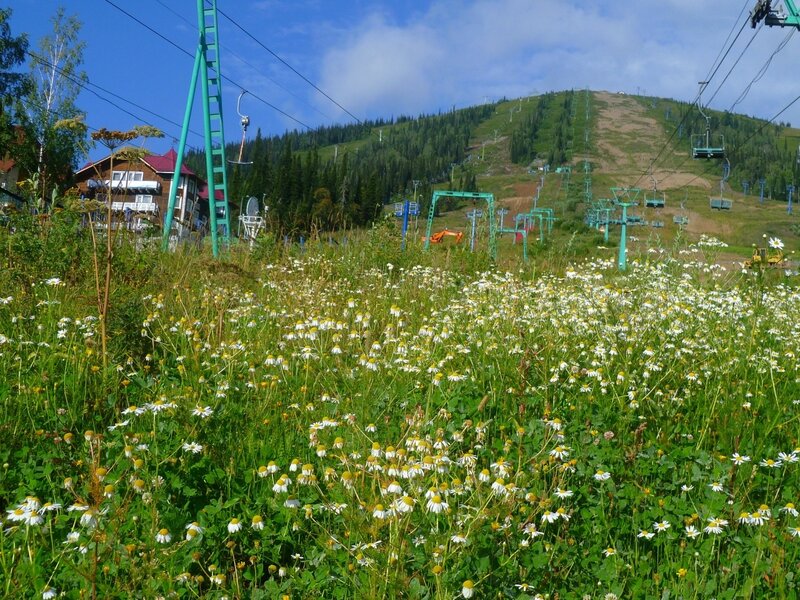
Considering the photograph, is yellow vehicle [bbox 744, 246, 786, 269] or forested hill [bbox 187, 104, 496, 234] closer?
yellow vehicle [bbox 744, 246, 786, 269]

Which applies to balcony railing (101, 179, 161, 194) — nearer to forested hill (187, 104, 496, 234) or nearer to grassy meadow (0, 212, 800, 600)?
grassy meadow (0, 212, 800, 600)

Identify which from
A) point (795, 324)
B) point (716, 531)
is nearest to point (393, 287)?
point (795, 324)

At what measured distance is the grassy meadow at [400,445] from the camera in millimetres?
2203

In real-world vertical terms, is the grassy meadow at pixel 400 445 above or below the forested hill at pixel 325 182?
below

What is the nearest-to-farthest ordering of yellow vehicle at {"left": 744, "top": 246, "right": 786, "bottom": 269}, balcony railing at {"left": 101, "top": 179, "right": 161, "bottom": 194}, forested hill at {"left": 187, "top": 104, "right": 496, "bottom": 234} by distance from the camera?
1. balcony railing at {"left": 101, "top": 179, "right": 161, "bottom": 194}
2. yellow vehicle at {"left": 744, "top": 246, "right": 786, "bottom": 269}
3. forested hill at {"left": 187, "top": 104, "right": 496, "bottom": 234}

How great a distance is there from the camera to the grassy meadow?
7.23 ft

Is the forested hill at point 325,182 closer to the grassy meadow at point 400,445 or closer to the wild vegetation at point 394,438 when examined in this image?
the wild vegetation at point 394,438

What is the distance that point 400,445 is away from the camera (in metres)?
2.73

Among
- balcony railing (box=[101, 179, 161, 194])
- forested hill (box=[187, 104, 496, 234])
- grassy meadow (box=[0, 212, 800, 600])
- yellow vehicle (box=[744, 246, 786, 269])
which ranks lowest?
grassy meadow (box=[0, 212, 800, 600])

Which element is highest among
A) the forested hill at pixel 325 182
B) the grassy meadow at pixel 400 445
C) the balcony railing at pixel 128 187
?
the forested hill at pixel 325 182

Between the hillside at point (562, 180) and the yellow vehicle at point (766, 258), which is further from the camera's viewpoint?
the hillside at point (562, 180)

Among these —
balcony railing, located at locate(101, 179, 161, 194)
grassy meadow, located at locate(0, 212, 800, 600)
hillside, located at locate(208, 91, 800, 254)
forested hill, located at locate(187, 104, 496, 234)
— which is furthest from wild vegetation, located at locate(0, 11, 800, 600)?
hillside, located at locate(208, 91, 800, 254)

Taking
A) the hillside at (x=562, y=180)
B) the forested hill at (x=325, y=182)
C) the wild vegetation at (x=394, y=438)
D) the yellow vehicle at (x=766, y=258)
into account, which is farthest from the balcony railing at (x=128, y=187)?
the hillside at (x=562, y=180)

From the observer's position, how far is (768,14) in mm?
12891
